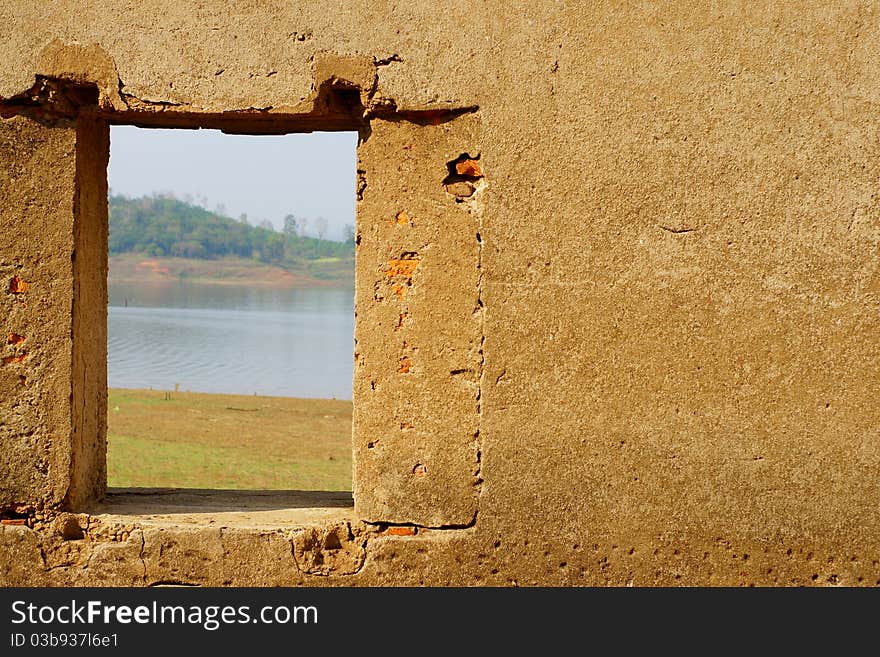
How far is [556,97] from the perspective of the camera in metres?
3.71

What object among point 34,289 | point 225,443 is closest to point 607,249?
point 34,289

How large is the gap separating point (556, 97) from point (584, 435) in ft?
4.53

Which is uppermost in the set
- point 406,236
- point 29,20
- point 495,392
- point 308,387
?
point 29,20

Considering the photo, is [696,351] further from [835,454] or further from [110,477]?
[110,477]

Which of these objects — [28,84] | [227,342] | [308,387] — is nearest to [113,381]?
[308,387]

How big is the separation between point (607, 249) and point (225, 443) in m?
9.21

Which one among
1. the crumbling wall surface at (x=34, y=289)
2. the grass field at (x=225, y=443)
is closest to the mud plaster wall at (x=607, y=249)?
the crumbling wall surface at (x=34, y=289)

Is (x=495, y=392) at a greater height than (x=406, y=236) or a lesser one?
lesser

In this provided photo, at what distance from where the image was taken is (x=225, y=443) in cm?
1204

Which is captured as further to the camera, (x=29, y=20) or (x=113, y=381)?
(x=113, y=381)

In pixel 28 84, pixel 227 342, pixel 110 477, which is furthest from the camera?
pixel 227 342

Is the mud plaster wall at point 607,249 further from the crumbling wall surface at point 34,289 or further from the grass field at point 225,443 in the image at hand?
the grass field at point 225,443

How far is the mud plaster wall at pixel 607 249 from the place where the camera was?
3.71 m

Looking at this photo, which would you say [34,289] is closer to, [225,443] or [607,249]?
[607,249]
